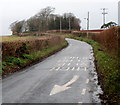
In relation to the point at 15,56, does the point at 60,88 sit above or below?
below

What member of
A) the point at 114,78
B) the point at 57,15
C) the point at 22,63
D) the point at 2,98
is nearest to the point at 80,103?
the point at 2,98

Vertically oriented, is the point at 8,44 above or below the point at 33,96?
above

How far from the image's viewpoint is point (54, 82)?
1252 cm

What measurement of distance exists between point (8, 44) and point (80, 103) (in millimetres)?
11734

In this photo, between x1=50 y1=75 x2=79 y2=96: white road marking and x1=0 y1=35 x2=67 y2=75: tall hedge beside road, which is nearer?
x1=50 y1=75 x2=79 y2=96: white road marking

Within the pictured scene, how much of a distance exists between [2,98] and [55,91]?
2178 millimetres

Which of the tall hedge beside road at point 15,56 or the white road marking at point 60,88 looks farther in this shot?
the tall hedge beside road at point 15,56

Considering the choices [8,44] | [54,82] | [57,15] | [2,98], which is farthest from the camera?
[57,15]

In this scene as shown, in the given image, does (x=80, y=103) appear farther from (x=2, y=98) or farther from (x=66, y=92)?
(x=2, y=98)

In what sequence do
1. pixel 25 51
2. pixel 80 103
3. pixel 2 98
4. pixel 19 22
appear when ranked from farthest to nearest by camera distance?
pixel 19 22, pixel 25 51, pixel 2 98, pixel 80 103

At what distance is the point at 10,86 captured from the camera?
38.2 ft

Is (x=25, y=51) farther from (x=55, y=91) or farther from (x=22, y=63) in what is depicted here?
(x=55, y=91)

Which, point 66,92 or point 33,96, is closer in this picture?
point 33,96

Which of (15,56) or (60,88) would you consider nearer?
(60,88)
